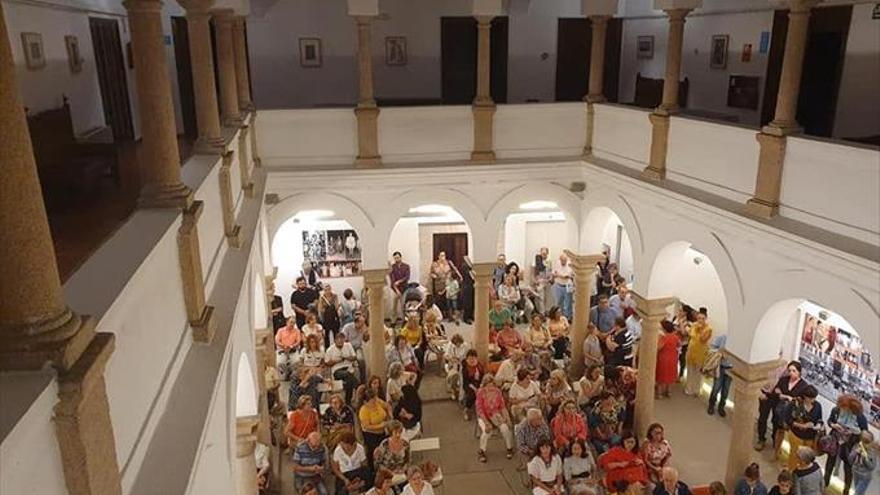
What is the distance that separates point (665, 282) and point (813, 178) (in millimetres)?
3695

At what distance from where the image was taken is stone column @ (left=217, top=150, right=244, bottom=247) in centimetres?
740

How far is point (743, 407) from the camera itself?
9742mm

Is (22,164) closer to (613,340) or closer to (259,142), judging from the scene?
(259,142)

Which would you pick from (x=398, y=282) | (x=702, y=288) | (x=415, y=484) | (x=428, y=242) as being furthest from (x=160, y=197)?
(x=702, y=288)

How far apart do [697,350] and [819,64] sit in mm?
5240

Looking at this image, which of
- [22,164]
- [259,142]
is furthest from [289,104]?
[22,164]

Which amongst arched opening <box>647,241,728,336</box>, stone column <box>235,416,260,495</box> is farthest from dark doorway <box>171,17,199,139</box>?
arched opening <box>647,241,728,336</box>

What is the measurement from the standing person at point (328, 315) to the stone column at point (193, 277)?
8569mm

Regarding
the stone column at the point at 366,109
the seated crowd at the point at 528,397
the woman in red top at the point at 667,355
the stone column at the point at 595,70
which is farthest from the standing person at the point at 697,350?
the stone column at the point at 366,109

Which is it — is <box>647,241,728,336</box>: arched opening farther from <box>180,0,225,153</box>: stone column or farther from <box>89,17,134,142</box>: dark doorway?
<box>89,17,134,142</box>: dark doorway

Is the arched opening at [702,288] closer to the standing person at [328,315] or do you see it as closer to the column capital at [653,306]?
the column capital at [653,306]

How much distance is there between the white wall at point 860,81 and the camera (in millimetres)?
11359

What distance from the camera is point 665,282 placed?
11617 millimetres

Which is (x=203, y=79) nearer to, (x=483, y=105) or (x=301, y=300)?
(x=483, y=105)
